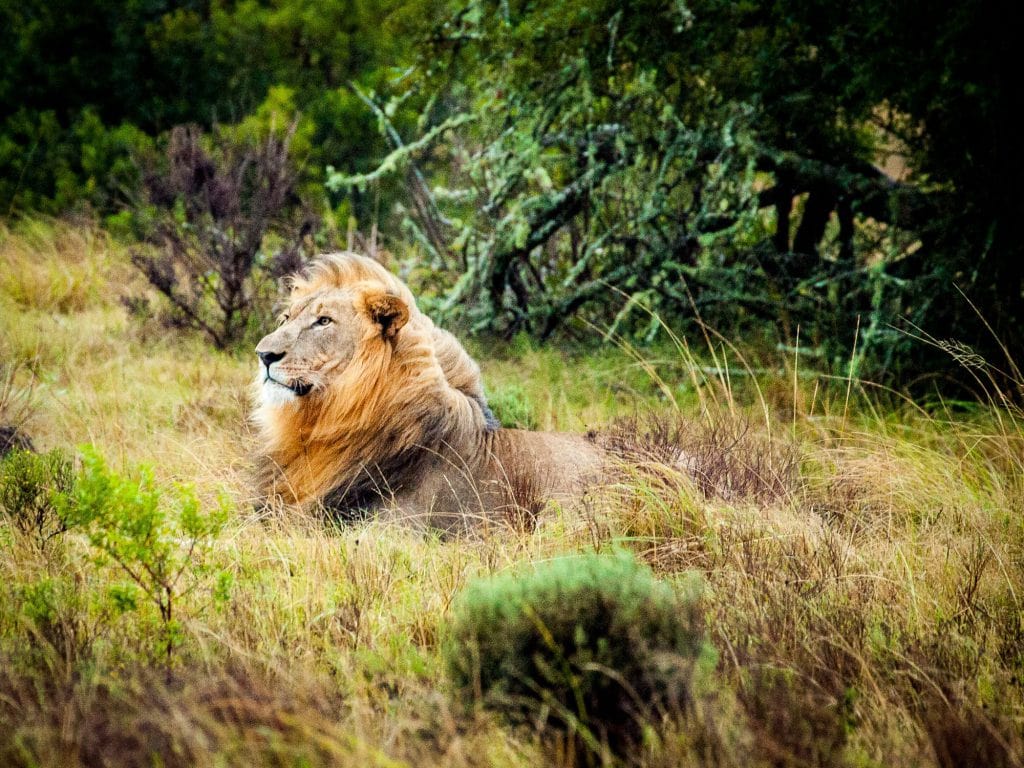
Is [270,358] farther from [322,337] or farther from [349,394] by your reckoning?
[349,394]

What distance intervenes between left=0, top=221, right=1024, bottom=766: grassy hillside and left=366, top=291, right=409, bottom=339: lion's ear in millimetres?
901

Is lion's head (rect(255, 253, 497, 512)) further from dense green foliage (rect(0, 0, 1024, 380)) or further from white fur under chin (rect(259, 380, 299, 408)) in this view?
dense green foliage (rect(0, 0, 1024, 380))

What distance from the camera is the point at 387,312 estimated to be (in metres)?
4.33

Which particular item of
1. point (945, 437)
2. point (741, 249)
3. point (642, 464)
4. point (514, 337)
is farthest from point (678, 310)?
point (642, 464)

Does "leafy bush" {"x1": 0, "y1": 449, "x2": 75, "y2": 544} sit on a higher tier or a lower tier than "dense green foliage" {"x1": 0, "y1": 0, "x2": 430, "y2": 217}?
lower

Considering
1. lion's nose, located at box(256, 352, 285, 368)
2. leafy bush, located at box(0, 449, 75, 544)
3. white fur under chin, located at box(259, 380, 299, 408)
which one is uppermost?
lion's nose, located at box(256, 352, 285, 368)

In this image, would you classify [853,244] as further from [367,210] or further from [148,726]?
[367,210]

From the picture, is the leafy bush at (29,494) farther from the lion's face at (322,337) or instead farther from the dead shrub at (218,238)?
the dead shrub at (218,238)

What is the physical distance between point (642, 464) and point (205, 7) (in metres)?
14.0

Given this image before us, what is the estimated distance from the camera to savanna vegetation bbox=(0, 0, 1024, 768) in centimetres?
236

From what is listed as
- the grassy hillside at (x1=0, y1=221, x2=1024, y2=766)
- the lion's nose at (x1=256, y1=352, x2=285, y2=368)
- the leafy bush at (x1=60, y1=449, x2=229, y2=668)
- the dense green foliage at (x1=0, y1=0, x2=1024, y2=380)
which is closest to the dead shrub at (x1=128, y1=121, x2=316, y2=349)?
the dense green foliage at (x1=0, y1=0, x2=1024, y2=380)

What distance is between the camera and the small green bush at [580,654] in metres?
2.28

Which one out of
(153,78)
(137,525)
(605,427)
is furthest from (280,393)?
(153,78)

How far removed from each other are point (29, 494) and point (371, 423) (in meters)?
1.41
